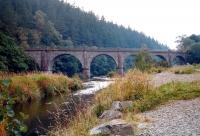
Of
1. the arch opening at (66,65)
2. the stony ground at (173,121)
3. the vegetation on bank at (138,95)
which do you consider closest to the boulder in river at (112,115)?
the vegetation on bank at (138,95)

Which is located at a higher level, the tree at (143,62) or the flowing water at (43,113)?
the tree at (143,62)

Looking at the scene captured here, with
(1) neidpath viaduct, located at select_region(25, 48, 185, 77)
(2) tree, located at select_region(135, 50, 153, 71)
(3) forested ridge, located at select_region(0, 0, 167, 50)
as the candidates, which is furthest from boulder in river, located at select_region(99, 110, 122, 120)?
(3) forested ridge, located at select_region(0, 0, 167, 50)

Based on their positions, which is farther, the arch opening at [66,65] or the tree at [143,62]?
the arch opening at [66,65]

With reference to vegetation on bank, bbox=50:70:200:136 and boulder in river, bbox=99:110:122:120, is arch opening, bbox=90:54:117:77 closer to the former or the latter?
vegetation on bank, bbox=50:70:200:136

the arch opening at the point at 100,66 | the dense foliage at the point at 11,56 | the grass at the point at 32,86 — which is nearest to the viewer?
the grass at the point at 32,86

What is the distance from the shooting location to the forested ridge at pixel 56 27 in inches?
2680

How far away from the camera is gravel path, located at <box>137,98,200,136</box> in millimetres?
6469

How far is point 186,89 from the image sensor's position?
12.0m

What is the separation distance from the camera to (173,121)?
746 centimetres

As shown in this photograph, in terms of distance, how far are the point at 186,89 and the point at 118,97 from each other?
99.6 inches

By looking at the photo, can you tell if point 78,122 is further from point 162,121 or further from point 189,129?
point 189,129

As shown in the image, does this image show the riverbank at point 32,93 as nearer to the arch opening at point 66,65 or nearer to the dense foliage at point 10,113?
the dense foliage at point 10,113

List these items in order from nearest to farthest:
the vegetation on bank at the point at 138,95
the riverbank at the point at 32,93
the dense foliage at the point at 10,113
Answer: the dense foliage at the point at 10,113, the vegetation on bank at the point at 138,95, the riverbank at the point at 32,93

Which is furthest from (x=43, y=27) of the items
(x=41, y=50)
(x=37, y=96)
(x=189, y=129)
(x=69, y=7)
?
(x=189, y=129)
